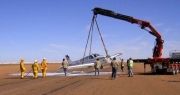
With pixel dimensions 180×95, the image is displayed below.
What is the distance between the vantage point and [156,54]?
27.7 metres

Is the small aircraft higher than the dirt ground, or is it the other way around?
the small aircraft

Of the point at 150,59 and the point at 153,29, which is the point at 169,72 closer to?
the point at 150,59

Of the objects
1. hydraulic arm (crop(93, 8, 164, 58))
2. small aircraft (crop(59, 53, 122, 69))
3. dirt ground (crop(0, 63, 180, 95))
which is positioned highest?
hydraulic arm (crop(93, 8, 164, 58))

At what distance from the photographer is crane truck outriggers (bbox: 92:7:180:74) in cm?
2580

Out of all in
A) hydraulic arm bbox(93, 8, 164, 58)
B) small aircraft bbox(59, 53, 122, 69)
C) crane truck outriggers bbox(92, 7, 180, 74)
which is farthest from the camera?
small aircraft bbox(59, 53, 122, 69)

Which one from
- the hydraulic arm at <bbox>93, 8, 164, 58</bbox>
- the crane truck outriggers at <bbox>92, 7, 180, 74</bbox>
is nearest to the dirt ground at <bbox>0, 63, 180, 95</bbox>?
the crane truck outriggers at <bbox>92, 7, 180, 74</bbox>

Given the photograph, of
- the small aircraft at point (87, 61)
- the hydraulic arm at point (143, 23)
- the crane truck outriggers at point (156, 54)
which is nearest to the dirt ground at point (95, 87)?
the crane truck outriggers at point (156, 54)

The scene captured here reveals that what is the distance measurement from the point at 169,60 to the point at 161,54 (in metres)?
1.92

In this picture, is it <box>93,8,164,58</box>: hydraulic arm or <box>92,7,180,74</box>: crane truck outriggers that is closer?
<box>92,7,180,74</box>: crane truck outriggers

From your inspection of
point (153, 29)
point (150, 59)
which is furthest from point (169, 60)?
point (153, 29)

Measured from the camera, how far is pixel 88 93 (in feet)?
42.2

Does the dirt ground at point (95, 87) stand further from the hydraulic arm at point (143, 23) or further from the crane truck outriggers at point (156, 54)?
the hydraulic arm at point (143, 23)

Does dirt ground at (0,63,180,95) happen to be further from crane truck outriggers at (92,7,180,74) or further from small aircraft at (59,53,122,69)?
small aircraft at (59,53,122,69)

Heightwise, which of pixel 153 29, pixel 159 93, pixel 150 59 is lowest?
pixel 159 93
